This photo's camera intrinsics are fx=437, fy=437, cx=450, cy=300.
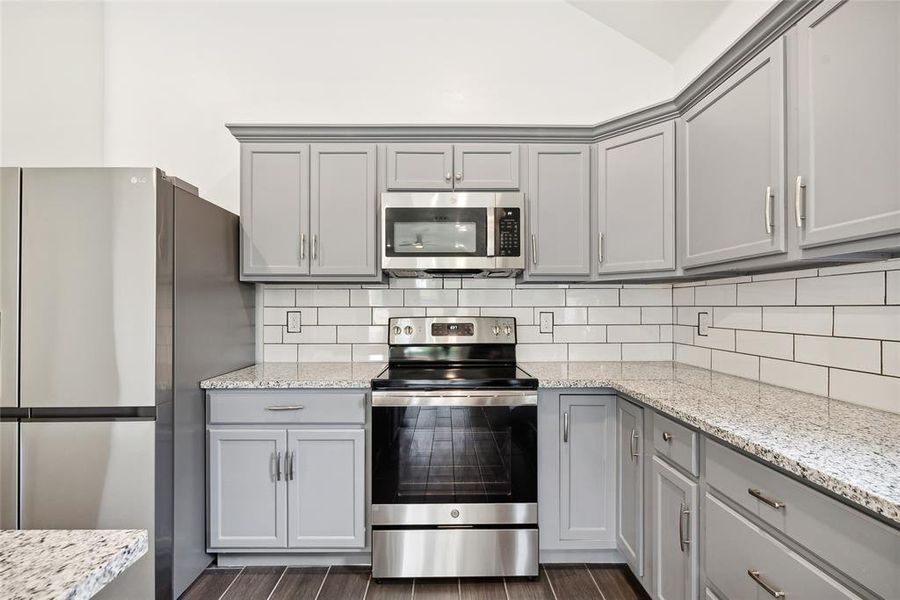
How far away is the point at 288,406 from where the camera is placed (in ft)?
6.56

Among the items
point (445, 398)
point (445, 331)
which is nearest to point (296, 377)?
point (445, 398)

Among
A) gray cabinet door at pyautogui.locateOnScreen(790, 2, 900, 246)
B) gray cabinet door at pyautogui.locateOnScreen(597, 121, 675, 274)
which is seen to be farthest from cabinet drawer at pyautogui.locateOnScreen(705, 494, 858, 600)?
gray cabinet door at pyautogui.locateOnScreen(597, 121, 675, 274)

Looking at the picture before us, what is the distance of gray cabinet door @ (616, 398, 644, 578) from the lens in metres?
1.80

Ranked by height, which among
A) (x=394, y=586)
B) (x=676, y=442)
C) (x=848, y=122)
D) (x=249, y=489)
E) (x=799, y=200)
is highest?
(x=848, y=122)

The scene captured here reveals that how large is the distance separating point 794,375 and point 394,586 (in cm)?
191

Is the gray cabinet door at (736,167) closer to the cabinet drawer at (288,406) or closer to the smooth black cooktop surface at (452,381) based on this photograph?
the smooth black cooktop surface at (452,381)

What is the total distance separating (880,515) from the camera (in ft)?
2.63

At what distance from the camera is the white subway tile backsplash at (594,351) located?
2676mm

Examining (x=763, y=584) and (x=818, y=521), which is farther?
(x=763, y=584)

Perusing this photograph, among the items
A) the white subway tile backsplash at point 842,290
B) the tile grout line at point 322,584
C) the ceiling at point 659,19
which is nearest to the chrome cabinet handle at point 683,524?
the white subway tile backsplash at point 842,290

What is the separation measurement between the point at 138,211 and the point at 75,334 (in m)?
0.52

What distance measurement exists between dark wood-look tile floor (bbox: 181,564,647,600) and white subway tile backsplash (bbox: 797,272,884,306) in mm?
1401

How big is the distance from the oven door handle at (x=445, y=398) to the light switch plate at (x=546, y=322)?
80 cm

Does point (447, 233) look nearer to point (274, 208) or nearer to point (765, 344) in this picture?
point (274, 208)
